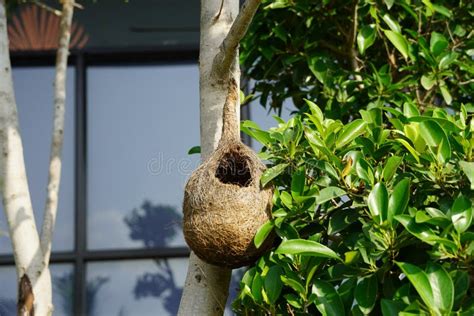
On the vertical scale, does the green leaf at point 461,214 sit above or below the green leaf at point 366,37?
below

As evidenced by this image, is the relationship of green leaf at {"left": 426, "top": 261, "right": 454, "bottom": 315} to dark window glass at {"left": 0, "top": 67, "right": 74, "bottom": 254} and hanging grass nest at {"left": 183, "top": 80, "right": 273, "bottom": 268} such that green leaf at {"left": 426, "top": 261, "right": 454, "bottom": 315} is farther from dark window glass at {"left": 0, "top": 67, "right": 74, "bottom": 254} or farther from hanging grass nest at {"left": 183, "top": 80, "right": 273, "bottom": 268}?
dark window glass at {"left": 0, "top": 67, "right": 74, "bottom": 254}

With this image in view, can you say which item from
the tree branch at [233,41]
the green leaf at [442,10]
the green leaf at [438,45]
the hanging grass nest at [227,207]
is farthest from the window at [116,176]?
→ the hanging grass nest at [227,207]

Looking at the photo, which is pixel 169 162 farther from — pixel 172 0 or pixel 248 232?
pixel 248 232

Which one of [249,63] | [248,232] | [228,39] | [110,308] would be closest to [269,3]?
[249,63]

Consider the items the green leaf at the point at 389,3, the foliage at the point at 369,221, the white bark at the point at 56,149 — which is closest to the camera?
the foliage at the point at 369,221

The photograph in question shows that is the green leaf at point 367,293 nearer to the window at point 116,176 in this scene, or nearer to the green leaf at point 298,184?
the green leaf at point 298,184

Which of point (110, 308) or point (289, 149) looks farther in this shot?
point (110, 308)

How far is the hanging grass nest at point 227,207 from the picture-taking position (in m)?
2.52

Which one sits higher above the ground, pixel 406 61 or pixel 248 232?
pixel 406 61

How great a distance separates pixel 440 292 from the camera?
2.08 meters

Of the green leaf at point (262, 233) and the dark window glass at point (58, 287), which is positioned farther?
the dark window glass at point (58, 287)

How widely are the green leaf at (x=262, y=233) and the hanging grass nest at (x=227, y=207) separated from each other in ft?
0.08

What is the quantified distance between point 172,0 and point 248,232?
3655 mm

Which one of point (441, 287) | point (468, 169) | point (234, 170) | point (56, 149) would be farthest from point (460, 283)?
point (56, 149)
